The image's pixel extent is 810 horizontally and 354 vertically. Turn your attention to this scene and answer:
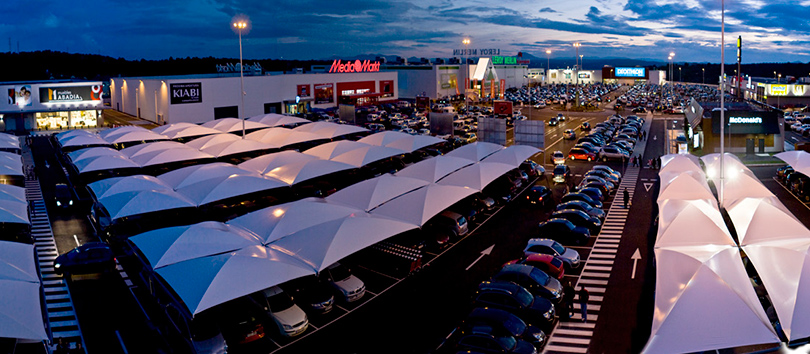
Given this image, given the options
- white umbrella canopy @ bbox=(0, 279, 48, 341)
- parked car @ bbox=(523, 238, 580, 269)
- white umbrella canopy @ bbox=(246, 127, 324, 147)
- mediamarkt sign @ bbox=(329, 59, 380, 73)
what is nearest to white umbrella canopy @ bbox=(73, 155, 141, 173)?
white umbrella canopy @ bbox=(246, 127, 324, 147)

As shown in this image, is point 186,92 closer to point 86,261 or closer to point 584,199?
point 86,261

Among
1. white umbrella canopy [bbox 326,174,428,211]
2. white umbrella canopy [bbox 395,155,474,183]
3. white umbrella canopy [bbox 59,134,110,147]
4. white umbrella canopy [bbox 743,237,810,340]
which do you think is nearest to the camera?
white umbrella canopy [bbox 743,237,810,340]

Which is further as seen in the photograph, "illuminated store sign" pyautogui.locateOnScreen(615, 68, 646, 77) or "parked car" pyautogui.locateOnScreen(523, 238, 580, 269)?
"illuminated store sign" pyautogui.locateOnScreen(615, 68, 646, 77)

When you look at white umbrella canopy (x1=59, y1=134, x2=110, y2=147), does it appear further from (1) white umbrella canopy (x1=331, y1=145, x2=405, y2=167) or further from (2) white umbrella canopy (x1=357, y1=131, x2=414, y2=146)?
(1) white umbrella canopy (x1=331, y1=145, x2=405, y2=167)

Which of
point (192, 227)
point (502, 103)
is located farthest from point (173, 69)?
point (192, 227)

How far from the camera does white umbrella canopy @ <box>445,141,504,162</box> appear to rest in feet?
98.1

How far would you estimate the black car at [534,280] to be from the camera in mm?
15969

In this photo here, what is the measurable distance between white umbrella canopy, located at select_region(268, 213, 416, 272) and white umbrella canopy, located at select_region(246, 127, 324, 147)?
2099 cm

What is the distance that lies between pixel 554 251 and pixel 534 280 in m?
3.06

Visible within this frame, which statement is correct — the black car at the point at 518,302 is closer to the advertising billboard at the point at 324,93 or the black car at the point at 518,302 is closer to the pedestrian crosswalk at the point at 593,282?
the pedestrian crosswalk at the point at 593,282

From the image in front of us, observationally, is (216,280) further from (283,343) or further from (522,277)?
(522,277)

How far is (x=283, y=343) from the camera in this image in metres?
14.4

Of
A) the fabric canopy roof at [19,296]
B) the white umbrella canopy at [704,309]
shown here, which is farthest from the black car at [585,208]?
the fabric canopy roof at [19,296]

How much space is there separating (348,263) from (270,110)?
158 ft
